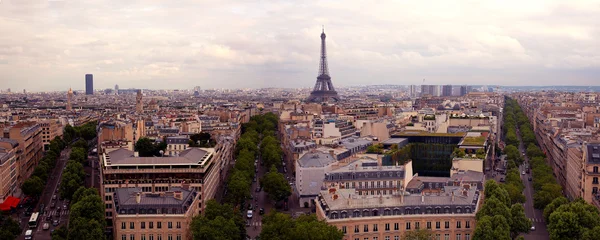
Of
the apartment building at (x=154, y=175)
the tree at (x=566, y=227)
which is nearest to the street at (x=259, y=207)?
the apartment building at (x=154, y=175)

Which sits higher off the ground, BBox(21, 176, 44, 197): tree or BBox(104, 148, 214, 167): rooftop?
BBox(104, 148, 214, 167): rooftop

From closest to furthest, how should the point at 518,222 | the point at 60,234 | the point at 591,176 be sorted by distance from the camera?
the point at 60,234 → the point at 518,222 → the point at 591,176

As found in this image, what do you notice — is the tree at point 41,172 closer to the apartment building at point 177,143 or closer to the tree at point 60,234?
the apartment building at point 177,143

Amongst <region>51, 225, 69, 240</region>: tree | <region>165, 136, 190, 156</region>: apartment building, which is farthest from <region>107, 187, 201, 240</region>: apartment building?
<region>165, 136, 190, 156</region>: apartment building

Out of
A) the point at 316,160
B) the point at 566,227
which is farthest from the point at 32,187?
the point at 566,227

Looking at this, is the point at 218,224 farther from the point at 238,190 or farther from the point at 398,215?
the point at 238,190

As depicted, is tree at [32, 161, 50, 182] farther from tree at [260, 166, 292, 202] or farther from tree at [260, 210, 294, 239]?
tree at [260, 210, 294, 239]

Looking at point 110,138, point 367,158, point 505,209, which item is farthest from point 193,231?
point 110,138
